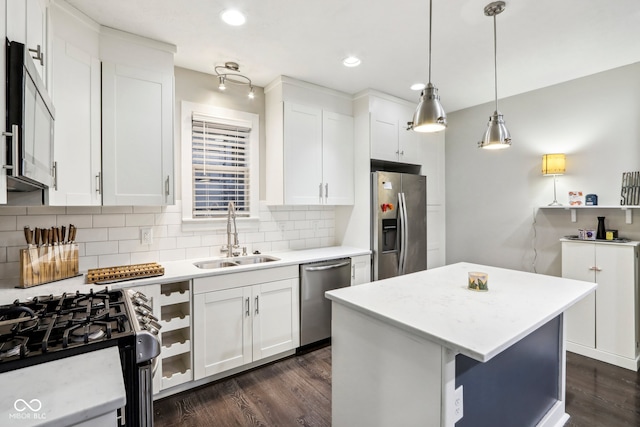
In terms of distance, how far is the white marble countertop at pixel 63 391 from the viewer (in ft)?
2.33

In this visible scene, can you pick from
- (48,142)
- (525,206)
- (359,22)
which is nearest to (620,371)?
(525,206)

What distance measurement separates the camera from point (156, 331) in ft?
4.25

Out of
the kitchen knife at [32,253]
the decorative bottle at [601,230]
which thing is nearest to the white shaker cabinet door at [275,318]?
the kitchen knife at [32,253]

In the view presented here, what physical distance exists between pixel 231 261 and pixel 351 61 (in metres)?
2.11

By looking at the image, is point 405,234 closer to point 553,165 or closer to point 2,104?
point 553,165

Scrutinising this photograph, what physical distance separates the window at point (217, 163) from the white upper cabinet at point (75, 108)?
80 cm

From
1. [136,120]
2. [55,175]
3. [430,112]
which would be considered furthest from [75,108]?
[430,112]

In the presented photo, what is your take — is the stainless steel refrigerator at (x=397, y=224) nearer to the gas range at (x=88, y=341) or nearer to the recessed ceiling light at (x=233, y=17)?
the recessed ceiling light at (x=233, y=17)

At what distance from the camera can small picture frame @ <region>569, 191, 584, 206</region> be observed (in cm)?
307

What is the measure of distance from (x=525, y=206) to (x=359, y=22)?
9.03 ft

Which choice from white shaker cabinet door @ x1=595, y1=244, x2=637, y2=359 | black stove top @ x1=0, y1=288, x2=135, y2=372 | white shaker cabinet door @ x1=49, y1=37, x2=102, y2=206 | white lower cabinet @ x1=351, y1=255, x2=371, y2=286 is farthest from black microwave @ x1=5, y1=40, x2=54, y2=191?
white shaker cabinet door @ x1=595, y1=244, x2=637, y2=359

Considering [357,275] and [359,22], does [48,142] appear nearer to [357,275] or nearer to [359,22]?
[359,22]

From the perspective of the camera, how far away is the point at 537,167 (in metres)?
3.44

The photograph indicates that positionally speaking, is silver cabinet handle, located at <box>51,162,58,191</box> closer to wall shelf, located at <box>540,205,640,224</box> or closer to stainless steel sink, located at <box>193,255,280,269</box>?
stainless steel sink, located at <box>193,255,280,269</box>
